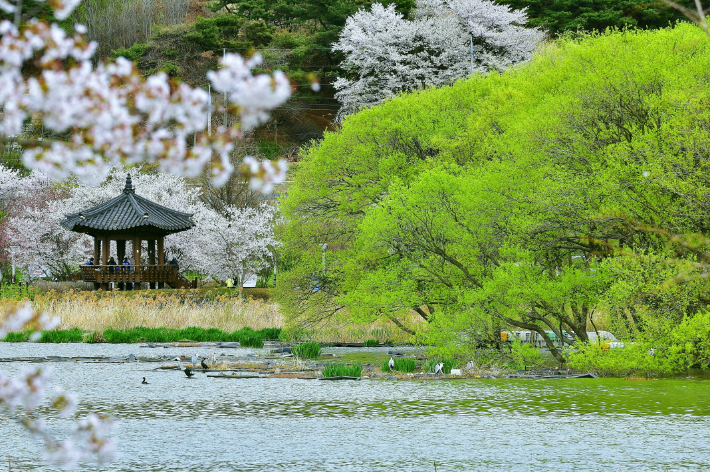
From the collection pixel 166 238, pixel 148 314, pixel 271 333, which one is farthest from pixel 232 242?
pixel 271 333

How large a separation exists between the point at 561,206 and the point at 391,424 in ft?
27.9

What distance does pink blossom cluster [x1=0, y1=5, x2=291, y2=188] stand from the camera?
439 centimetres

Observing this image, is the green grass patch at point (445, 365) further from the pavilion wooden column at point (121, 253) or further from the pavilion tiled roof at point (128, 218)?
the pavilion wooden column at point (121, 253)

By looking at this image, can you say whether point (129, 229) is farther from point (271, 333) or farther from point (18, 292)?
point (271, 333)

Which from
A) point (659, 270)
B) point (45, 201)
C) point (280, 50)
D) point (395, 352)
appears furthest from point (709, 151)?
point (280, 50)

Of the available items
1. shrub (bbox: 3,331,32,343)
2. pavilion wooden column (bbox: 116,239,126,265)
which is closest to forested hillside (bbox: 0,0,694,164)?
pavilion wooden column (bbox: 116,239,126,265)

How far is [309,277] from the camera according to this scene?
27672mm

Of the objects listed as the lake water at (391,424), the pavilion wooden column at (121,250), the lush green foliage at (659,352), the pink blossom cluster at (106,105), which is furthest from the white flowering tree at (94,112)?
the pavilion wooden column at (121,250)

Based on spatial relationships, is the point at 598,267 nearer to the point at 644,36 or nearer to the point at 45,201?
the point at 644,36

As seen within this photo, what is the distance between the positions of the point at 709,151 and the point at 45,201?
3595 centimetres

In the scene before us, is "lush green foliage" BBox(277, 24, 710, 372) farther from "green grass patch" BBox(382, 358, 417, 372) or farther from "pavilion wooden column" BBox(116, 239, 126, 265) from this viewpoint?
"pavilion wooden column" BBox(116, 239, 126, 265)

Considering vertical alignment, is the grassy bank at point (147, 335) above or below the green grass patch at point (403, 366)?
above

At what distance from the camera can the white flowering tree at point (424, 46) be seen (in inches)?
1997

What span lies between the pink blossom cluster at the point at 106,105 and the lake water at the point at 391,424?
6878 mm
